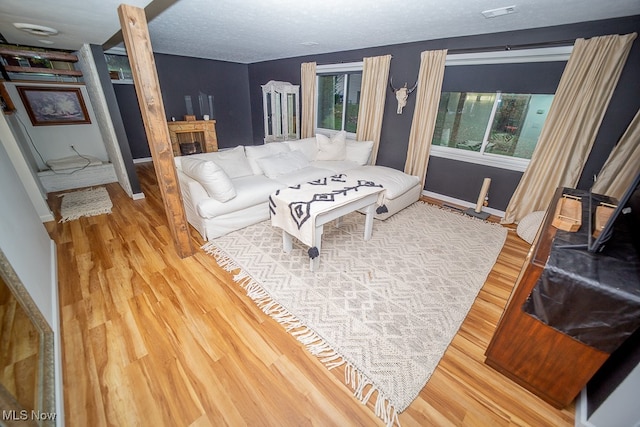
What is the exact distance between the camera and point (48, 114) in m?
3.81

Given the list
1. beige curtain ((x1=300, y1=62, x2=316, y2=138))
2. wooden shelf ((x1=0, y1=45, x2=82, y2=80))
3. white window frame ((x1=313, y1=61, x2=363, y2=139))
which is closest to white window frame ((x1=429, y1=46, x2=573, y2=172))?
white window frame ((x1=313, y1=61, x2=363, y2=139))

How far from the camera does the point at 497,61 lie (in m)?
2.99

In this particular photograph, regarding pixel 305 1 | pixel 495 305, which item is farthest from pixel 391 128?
pixel 495 305

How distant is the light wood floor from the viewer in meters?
1.23

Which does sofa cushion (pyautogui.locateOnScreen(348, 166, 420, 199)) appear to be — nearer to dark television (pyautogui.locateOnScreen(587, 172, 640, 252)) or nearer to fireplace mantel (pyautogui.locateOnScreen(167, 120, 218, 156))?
dark television (pyautogui.locateOnScreen(587, 172, 640, 252))

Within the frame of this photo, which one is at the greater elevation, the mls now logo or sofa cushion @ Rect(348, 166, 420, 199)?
sofa cushion @ Rect(348, 166, 420, 199)

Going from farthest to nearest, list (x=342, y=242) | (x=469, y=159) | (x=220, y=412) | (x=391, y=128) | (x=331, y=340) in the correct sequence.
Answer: (x=391, y=128), (x=469, y=159), (x=342, y=242), (x=331, y=340), (x=220, y=412)

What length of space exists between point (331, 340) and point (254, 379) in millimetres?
518

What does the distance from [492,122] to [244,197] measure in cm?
345

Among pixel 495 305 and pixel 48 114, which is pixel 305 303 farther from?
pixel 48 114

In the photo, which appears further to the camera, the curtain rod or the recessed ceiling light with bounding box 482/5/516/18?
the curtain rod

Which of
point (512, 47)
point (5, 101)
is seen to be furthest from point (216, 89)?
point (512, 47)

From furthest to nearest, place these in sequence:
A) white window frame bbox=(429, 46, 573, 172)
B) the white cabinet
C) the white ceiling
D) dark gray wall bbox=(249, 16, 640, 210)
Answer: the white cabinet < white window frame bbox=(429, 46, 573, 172) < dark gray wall bbox=(249, 16, 640, 210) < the white ceiling

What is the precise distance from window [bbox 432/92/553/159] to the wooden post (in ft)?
12.2
